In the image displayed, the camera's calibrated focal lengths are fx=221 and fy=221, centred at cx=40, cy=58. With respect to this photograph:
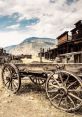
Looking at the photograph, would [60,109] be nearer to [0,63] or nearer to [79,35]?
[0,63]

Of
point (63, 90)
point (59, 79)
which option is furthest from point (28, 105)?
point (63, 90)

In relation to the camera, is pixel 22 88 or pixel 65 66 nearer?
pixel 65 66

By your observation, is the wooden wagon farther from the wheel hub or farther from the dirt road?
the dirt road

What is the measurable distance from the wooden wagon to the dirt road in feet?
0.78

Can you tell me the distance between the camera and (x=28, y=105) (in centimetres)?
779

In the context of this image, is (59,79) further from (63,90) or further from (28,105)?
(28,105)

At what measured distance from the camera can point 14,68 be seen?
905 cm

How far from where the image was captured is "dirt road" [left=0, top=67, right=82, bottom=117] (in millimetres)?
6879

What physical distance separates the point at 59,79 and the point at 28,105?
1.42 m

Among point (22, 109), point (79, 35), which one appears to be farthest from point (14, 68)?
point (79, 35)

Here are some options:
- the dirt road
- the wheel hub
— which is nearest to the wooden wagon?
the wheel hub

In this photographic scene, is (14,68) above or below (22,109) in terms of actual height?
above

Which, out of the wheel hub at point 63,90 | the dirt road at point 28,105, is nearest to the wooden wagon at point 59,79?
the wheel hub at point 63,90

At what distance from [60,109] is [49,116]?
53 centimetres
